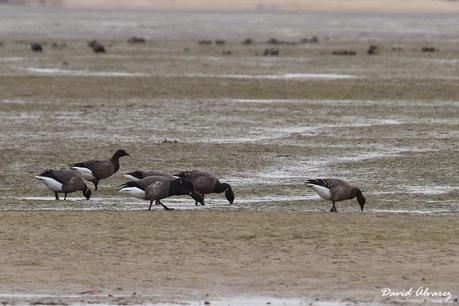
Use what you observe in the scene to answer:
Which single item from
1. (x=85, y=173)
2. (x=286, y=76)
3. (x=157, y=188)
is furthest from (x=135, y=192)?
(x=286, y=76)

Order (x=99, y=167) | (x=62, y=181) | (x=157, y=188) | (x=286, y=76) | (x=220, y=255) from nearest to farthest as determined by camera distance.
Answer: (x=220, y=255) < (x=157, y=188) < (x=62, y=181) < (x=99, y=167) < (x=286, y=76)

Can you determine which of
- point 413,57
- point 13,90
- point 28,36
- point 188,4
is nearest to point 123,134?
point 13,90

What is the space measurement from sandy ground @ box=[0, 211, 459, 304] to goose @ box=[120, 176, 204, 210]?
74 cm

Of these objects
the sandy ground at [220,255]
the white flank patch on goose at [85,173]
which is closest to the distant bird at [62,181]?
the white flank patch on goose at [85,173]

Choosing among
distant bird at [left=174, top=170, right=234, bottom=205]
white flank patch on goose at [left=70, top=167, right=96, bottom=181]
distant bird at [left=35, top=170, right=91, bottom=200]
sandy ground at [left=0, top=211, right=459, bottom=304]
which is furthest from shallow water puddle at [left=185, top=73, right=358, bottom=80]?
sandy ground at [left=0, top=211, right=459, bottom=304]

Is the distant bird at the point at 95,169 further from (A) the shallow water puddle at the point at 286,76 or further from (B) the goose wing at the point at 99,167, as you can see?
(A) the shallow water puddle at the point at 286,76

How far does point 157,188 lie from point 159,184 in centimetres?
6

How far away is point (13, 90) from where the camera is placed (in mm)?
35500

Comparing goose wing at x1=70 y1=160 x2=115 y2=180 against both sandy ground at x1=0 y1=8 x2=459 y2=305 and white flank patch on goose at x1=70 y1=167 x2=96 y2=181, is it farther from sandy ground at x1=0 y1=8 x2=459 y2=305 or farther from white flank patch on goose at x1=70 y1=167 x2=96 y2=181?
sandy ground at x1=0 y1=8 x2=459 y2=305

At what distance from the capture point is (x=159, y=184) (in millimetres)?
16859

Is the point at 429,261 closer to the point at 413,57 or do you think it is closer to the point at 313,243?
the point at 313,243

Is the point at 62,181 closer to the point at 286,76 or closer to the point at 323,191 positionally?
the point at 323,191

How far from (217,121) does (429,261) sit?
15703 mm

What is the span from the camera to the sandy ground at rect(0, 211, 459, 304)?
39.0 feet
